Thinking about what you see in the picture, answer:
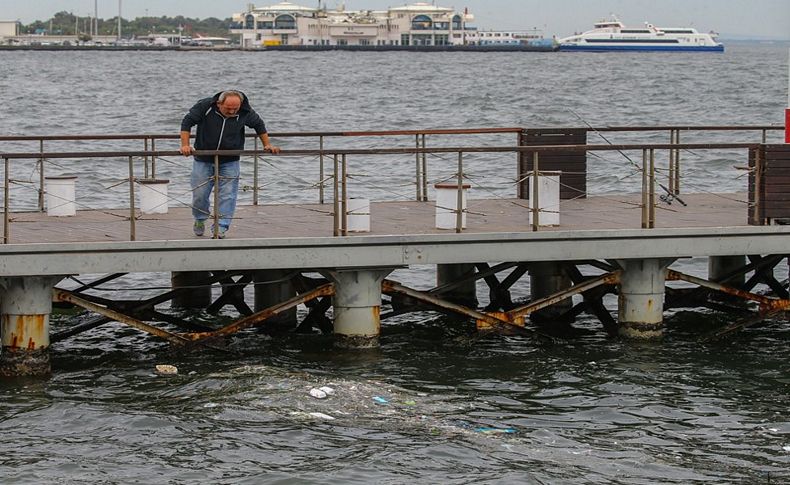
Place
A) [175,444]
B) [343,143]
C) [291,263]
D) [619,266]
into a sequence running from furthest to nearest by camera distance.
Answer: [343,143], [619,266], [291,263], [175,444]

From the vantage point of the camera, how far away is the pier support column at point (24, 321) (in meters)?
14.3

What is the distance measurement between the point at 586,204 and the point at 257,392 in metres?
6.17

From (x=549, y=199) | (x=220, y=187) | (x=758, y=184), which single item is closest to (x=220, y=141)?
(x=220, y=187)

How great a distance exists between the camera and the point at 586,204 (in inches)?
715

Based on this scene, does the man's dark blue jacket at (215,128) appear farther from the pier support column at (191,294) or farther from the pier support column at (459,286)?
the pier support column at (459,286)

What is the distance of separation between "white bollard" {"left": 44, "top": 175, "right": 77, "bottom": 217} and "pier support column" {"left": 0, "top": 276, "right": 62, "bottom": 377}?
270 centimetres

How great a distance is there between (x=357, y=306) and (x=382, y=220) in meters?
1.64

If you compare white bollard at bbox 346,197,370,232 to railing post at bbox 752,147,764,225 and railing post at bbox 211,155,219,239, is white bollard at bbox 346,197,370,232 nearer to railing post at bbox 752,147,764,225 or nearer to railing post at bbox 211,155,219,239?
railing post at bbox 211,155,219,239

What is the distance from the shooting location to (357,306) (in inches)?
597

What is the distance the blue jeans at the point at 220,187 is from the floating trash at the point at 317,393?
2.34m

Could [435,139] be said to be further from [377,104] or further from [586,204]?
[586,204]

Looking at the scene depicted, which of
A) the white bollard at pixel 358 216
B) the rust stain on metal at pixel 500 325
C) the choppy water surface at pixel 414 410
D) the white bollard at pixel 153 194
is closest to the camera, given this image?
the choppy water surface at pixel 414 410

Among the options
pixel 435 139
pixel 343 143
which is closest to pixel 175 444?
pixel 343 143

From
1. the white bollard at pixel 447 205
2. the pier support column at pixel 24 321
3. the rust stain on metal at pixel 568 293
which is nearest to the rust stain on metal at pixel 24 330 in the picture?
the pier support column at pixel 24 321
